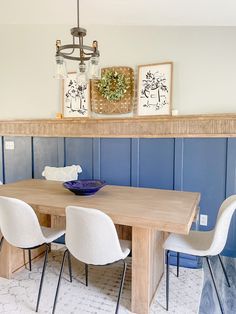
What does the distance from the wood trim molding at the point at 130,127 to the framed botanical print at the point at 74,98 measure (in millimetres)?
124

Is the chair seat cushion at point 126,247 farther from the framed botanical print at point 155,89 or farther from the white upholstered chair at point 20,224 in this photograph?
the framed botanical print at point 155,89

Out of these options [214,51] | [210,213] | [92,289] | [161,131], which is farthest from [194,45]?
[92,289]

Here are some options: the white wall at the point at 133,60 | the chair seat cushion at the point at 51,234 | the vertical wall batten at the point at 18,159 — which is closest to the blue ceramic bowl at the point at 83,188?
the chair seat cushion at the point at 51,234

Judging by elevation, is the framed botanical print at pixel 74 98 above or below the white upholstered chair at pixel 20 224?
above

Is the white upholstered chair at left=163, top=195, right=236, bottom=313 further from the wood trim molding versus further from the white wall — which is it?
the white wall

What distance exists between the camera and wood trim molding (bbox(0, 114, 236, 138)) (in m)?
2.57

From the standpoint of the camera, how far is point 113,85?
9.79ft

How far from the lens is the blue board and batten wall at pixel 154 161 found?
103 inches


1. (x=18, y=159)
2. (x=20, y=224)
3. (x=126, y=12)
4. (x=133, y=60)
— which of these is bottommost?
(x=20, y=224)

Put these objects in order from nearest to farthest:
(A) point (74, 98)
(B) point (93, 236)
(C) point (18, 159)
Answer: (B) point (93, 236) < (A) point (74, 98) < (C) point (18, 159)

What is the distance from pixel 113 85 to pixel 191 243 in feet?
6.23

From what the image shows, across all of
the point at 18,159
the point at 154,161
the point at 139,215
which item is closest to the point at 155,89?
the point at 154,161

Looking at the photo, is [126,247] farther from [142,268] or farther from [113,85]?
[113,85]

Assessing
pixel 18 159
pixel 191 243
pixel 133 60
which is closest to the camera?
pixel 191 243
